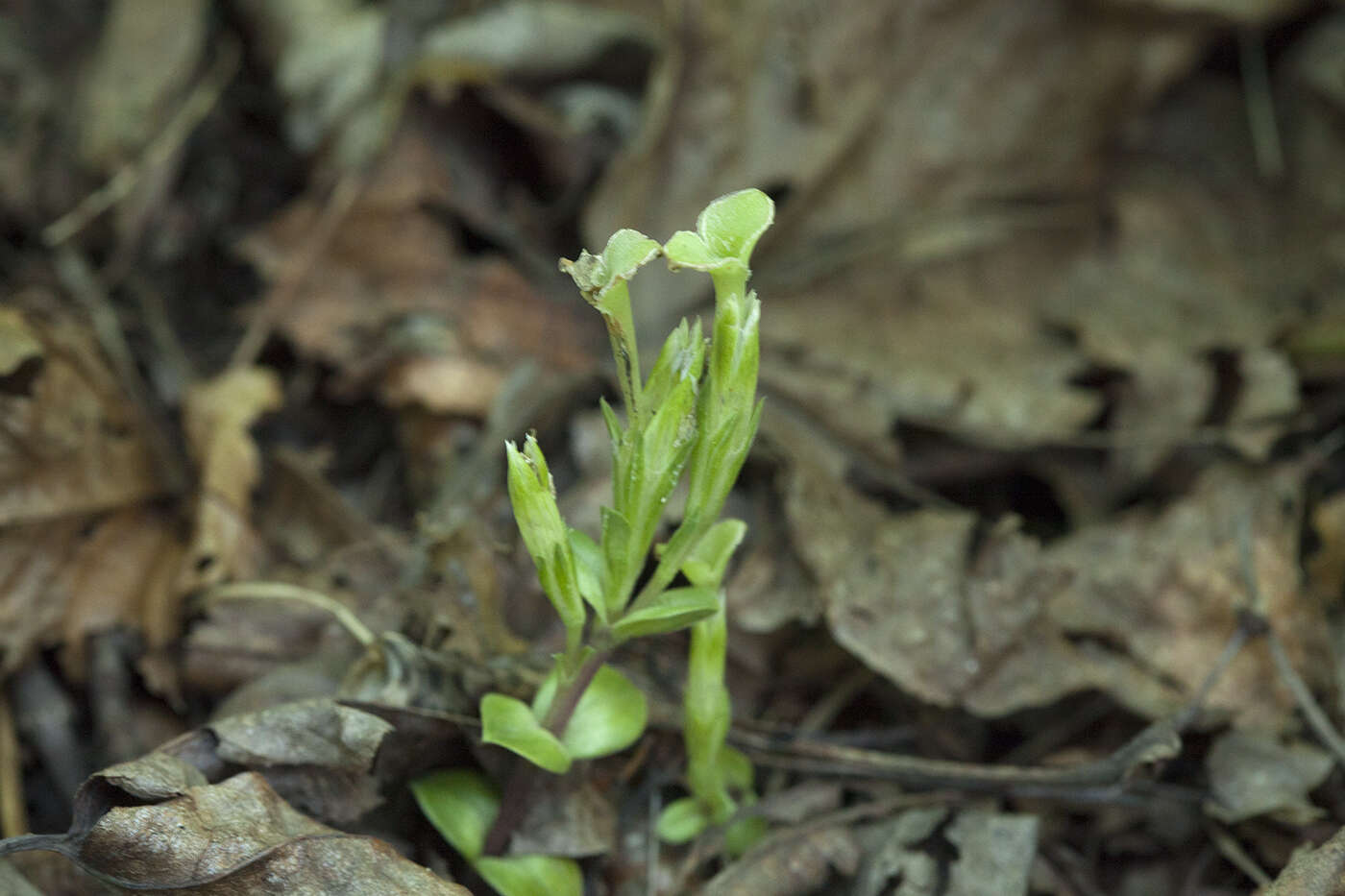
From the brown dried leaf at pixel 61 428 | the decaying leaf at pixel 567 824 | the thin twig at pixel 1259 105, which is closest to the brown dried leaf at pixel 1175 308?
the thin twig at pixel 1259 105

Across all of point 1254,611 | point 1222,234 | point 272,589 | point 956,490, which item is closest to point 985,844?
point 1254,611

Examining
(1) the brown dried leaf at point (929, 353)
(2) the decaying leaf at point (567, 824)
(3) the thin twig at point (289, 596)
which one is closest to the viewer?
(2) the decaying leaf at point (567, 824)

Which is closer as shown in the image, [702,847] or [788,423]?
[702,847]

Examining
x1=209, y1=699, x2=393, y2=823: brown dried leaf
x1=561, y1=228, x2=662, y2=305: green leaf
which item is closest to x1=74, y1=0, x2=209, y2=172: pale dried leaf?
x1=209, y1=699, x2=393, y2=823: brown dried leaf

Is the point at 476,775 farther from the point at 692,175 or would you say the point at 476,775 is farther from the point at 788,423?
the point at 692,175

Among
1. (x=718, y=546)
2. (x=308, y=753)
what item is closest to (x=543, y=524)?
(x=718, y=546)

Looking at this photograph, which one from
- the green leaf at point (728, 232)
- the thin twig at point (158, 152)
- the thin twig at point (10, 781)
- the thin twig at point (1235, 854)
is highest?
Result: the thin twig at point (158, 152)

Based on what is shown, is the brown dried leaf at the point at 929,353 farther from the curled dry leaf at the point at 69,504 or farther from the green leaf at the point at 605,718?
the curled dry leaf at the point at 69,504

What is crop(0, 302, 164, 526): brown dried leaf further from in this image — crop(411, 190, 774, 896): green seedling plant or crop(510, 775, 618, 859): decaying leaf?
crop(510, 775, 618, 859): decaying leaf
